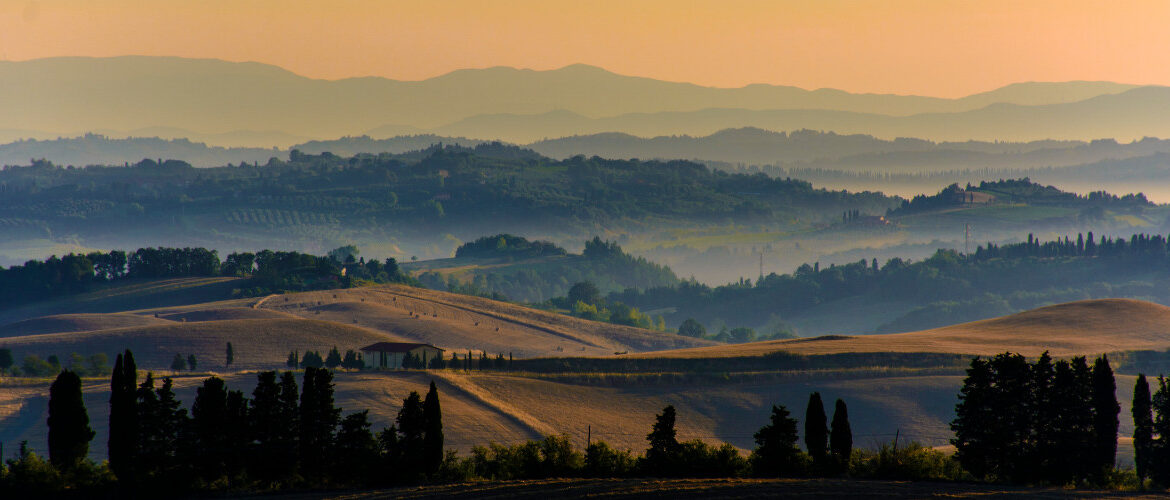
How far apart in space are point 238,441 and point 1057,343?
506 ft

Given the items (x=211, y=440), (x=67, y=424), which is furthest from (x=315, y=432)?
(x=67, y=424)

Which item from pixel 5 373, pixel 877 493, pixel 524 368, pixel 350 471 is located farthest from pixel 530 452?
pixel 5 373

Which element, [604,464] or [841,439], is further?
[841,439]

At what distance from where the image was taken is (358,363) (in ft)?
571

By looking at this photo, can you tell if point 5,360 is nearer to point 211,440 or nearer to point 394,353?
point 394,353

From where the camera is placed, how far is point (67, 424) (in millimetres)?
79312

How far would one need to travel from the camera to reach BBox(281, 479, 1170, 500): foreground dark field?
64.0 m

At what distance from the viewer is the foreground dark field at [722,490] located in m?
64.0

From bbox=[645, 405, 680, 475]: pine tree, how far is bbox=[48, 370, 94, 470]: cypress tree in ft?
115

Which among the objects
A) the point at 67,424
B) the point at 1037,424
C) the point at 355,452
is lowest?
the point at 355,452

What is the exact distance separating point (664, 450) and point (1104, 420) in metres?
28.0

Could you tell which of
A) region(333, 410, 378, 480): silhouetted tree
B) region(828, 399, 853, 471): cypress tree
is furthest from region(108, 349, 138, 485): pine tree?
region(828, 399, 853, 471): cypress tree

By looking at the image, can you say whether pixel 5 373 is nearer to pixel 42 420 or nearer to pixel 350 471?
pixel 42 420

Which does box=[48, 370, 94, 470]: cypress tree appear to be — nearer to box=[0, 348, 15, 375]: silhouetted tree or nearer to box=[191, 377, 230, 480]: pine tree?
box=[191, 377, 230, 480]: pine tree
